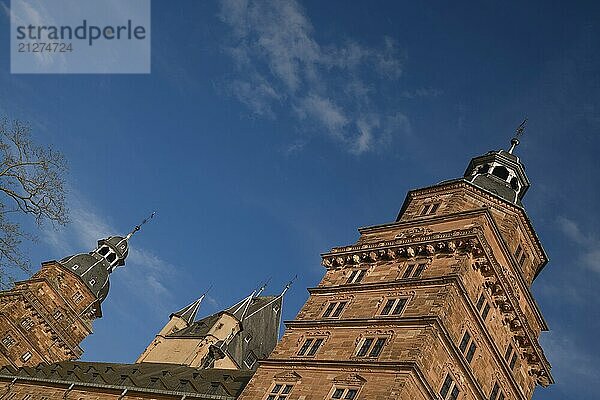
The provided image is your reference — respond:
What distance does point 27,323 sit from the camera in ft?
201

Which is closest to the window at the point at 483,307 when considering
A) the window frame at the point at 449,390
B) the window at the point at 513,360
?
the window at the point at 513,360

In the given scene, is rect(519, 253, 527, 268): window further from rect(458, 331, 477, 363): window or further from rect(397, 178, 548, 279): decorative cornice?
rect(458, 331, 477, 363): window

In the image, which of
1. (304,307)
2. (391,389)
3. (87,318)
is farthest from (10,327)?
(391,389)

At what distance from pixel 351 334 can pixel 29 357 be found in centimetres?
4087

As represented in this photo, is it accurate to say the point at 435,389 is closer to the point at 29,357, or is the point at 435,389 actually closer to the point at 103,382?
the point at 103,382

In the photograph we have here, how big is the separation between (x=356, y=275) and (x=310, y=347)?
551 cm

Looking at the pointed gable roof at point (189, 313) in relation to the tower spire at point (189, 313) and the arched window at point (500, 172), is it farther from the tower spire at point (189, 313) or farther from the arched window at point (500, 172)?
the arched window at point (500, 172)

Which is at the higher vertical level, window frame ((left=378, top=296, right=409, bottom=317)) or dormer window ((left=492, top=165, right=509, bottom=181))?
dormer window ((left=492, top=165, right=509, bottom=181))

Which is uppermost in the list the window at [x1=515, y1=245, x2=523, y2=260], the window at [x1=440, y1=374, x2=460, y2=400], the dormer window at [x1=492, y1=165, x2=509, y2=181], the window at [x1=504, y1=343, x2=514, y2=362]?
the dormer window at [x1=492, y1=165, x2=509, y2=181]

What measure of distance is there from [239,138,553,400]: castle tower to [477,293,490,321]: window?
91mm

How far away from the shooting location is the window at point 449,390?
97.0ft

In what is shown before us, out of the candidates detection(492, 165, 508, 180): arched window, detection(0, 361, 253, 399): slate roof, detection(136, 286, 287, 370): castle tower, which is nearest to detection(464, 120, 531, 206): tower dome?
detection(492, 165, 508, 180): arched window

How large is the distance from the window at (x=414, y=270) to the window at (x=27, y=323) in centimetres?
4225

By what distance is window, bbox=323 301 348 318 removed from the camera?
34438 millimetres
